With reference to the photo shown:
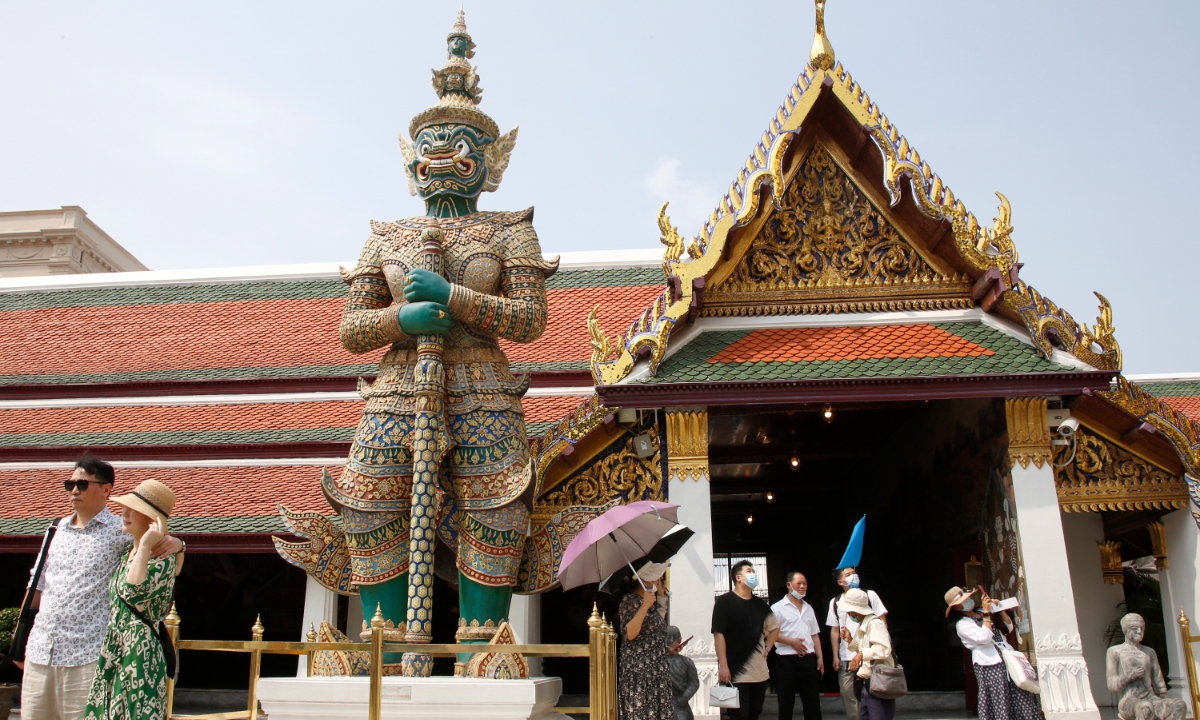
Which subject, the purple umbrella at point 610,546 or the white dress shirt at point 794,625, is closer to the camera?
the purple umbrella at point 610,546

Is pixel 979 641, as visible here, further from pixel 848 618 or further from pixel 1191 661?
pixel 1191 661

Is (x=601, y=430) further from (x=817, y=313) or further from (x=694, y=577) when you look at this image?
(x=817, y=313)

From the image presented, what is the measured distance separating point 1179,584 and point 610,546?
4.50 metres

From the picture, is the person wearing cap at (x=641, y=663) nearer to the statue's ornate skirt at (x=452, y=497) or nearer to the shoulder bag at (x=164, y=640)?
the statue's ornate skirt at (x=452, y=497)

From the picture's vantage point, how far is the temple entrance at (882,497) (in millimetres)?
7379

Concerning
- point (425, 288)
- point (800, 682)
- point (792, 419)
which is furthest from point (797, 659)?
point (792, 419)

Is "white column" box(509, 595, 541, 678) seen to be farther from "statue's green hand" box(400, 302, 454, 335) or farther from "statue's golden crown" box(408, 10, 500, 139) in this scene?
"statue's golden crown" box(408, 10, 500, 139)

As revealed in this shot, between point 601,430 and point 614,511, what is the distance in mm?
2092

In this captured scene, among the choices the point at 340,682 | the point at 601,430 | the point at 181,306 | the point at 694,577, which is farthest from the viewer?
the point at 181,306

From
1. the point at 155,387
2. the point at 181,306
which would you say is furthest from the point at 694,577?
the point at 181,306

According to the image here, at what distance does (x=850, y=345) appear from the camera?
670cm

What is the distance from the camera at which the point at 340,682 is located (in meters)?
4.42

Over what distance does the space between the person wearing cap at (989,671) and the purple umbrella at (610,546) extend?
6.16ft

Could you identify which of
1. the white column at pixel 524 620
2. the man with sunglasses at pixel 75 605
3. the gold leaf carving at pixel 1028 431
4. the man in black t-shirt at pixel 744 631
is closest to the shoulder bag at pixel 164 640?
the man with sunglasses at pixel 75 605
